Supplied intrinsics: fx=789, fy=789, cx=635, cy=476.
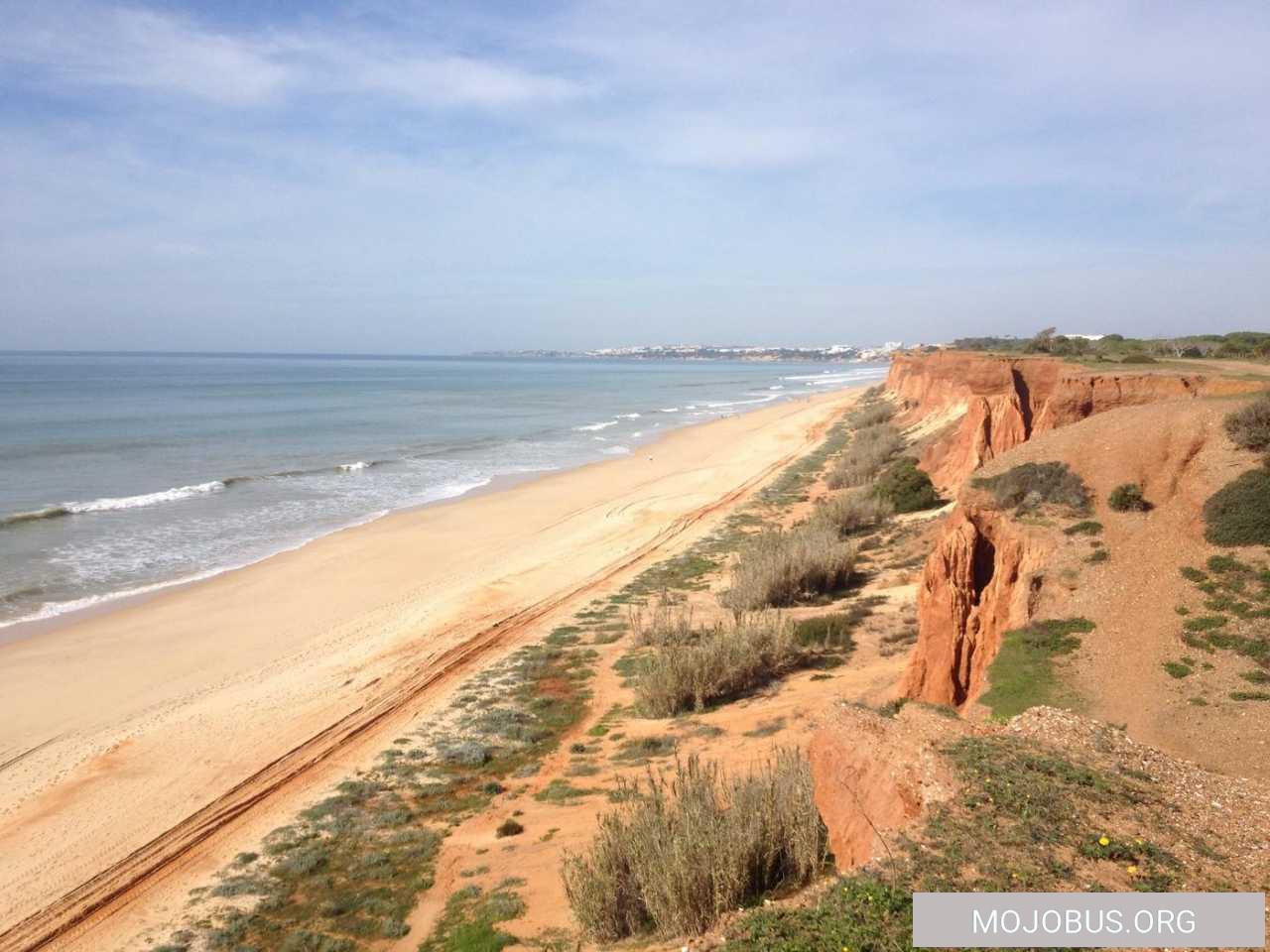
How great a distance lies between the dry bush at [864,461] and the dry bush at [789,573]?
13.2m

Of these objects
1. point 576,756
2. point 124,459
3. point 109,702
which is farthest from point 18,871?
point 124,459

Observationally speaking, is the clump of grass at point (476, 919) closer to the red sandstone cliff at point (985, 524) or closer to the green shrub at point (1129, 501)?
the red sandstone cliff at point (985, 524)

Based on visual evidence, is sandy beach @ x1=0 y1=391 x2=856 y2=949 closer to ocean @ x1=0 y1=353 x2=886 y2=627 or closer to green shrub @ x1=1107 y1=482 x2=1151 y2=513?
ocean @ x1=0 y1=353 x2=886 y2=627

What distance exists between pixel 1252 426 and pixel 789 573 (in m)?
9.00

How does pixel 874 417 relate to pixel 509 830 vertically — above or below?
above

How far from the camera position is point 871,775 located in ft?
22.3

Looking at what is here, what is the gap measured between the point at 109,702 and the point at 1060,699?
53.8 ft

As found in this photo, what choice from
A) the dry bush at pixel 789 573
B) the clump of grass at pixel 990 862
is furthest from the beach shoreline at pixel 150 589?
the clump of grass at pixel 990 862

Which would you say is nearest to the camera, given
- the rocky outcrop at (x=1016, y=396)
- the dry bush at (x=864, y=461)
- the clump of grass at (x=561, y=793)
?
the clump of grass at (x=561, y=793)

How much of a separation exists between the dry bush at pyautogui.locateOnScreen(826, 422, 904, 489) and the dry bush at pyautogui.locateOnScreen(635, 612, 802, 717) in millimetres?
18536

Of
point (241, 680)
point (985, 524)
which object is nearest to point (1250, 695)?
point (985, 524)

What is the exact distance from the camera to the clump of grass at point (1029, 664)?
9.95 meters

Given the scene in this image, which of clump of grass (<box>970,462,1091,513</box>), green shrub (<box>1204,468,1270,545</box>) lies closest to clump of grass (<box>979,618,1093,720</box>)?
clump of grass (<box>970,462,1091,513</box>)

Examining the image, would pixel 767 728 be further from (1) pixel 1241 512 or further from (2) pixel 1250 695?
(1) pixel 1241 512
